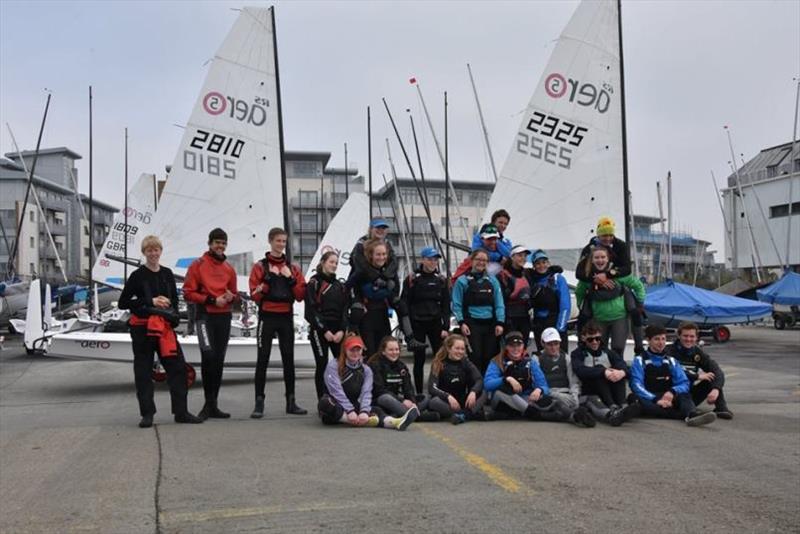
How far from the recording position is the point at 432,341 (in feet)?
21.8

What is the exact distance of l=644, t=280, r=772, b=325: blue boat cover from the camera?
Result: 19328mm

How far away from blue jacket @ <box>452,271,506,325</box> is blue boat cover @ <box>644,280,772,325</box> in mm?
13943

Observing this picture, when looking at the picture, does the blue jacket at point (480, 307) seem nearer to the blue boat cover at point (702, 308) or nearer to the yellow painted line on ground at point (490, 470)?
the yellow painted line on ground at point (490, 470)

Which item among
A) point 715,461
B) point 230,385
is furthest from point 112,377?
point 715,461

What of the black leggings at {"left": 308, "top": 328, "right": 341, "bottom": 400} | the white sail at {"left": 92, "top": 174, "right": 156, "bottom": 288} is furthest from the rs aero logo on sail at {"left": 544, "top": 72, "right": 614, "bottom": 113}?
the white sail at {"left": 92, "top": 174, "right": 156, "bottom": 288}

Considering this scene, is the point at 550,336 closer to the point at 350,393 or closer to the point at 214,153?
the point at 350,393

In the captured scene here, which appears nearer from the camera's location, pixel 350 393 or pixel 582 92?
pixel 350 393

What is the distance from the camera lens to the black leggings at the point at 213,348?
6000 millimetres

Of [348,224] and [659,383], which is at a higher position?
[348,224]

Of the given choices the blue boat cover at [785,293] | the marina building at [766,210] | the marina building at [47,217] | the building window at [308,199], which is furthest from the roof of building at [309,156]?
the blue boat cover at [785,293]

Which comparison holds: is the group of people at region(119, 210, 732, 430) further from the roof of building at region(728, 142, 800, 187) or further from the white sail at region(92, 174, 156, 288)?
the roof of building at region(728, 142, 800, 187)

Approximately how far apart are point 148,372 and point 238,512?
270cm

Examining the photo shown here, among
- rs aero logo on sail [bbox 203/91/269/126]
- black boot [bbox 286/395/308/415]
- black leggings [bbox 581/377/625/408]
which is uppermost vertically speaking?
rs aero logo on sail [bbox 203/91/269/126]

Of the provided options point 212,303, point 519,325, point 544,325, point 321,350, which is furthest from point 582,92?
point 212,303
